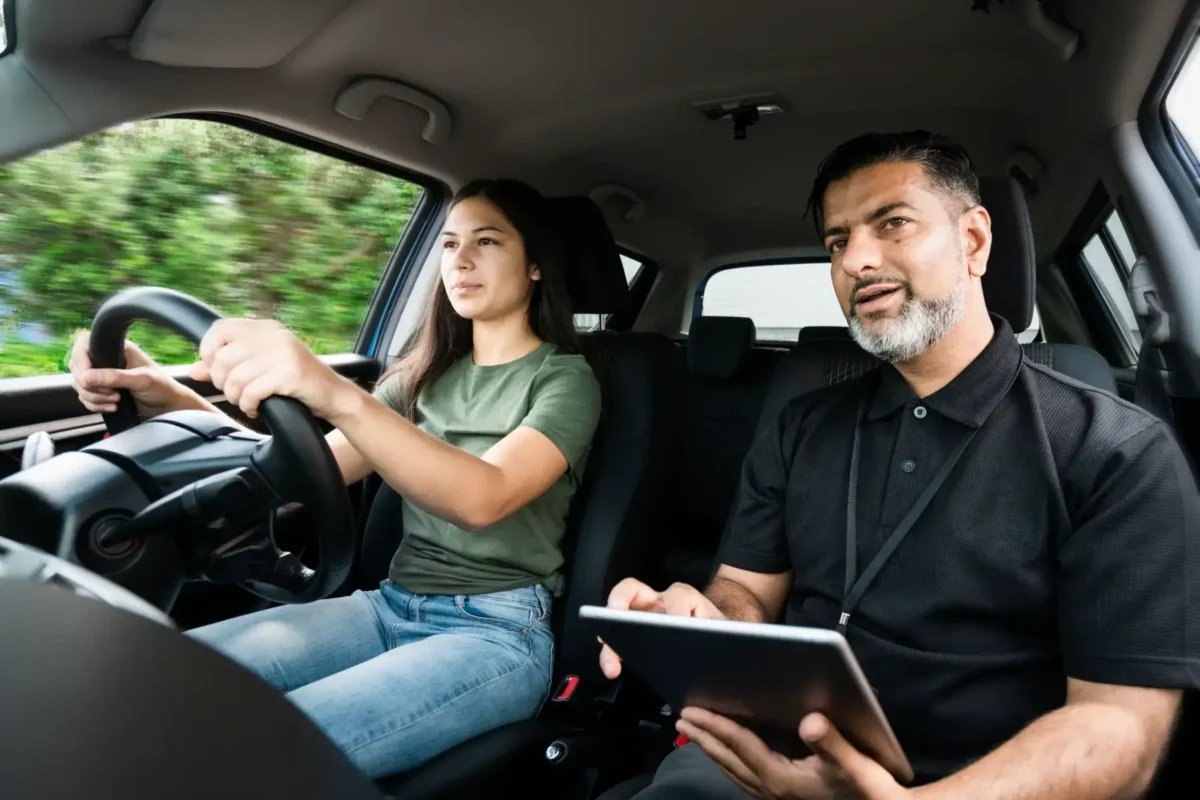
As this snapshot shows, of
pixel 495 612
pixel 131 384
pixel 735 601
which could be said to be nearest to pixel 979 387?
pixel 735 601

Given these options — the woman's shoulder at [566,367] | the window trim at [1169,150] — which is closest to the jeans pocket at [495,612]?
the woman's shoulder at [566,367]

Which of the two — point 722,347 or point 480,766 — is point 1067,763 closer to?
point 480,766

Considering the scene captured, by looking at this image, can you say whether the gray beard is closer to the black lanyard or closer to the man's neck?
the man's neck

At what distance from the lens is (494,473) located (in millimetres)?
1607

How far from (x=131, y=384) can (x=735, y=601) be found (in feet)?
3.35

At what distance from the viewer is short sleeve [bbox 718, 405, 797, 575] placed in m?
1.65

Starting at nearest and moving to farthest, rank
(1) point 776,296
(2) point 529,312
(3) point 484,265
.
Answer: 1. (3) point 484,265
2. (2) point 529,312
3. (1) point 776,296

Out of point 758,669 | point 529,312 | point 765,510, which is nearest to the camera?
point 758,669

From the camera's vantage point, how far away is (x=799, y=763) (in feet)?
3.61

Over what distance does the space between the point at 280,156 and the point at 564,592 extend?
4.43 ft

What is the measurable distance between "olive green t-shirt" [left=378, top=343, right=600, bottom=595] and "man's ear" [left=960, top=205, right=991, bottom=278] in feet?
2.53

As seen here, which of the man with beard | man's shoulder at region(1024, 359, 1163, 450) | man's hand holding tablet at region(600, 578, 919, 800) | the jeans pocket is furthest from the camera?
the jeans pocket

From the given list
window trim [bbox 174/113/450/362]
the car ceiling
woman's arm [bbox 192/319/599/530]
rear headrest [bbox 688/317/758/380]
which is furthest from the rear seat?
woman's arm [bbox 192/319/599/530]

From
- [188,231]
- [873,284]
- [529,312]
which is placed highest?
[188,231]
